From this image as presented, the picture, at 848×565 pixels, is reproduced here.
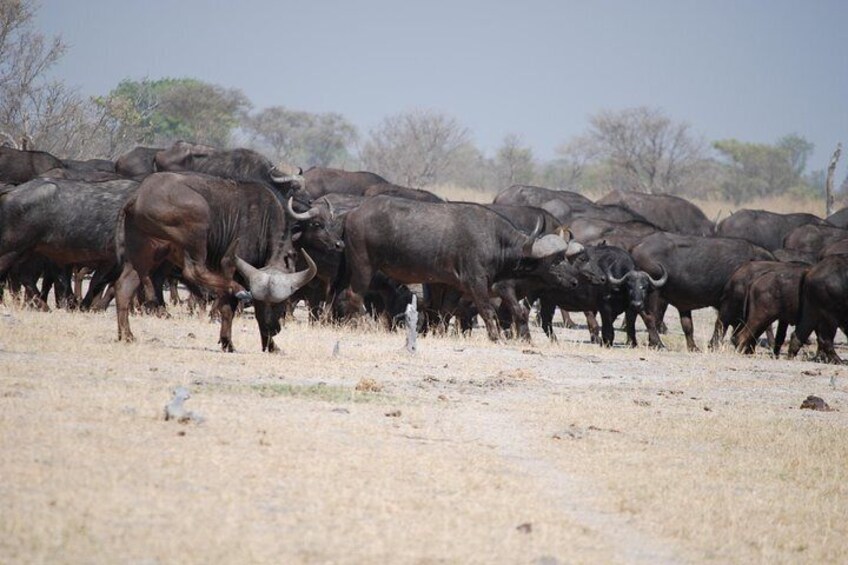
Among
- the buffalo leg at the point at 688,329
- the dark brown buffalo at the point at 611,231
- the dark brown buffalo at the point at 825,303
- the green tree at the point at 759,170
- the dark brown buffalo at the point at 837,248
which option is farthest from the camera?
the green tree at the point at 759,170

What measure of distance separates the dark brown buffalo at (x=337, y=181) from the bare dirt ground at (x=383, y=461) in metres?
14.5

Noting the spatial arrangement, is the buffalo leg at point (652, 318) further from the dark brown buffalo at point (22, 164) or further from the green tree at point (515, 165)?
the green tree at point (515, 165)

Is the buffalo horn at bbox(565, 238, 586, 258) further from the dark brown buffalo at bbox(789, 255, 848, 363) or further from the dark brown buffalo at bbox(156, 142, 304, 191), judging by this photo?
the dark brown buffalo at bbox(156, 142, 304, 191)

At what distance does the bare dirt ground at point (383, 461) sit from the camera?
6.40m

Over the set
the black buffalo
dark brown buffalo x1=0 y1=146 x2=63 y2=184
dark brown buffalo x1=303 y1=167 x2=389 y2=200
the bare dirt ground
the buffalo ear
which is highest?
dark brown buffalo x1=303 y1=167 x2=389 y2=200

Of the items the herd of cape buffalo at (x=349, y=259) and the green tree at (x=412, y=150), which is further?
the green tree at (x=412, y=150)

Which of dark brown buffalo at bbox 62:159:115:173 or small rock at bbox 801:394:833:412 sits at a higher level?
dark brown buffalo at bbox 62:159:115:173

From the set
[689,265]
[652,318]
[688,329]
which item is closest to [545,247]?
[652,318]

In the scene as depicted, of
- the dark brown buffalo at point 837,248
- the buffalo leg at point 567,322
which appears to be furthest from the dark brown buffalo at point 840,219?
the buffalo leg at point 567,322

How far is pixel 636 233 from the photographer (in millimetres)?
23328

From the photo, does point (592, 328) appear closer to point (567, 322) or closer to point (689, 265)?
point (689, 265)

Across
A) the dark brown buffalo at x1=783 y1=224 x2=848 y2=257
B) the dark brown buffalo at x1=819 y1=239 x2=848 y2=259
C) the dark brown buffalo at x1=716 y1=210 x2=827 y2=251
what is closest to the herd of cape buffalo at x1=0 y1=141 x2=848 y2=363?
the dark brown buffalo at x1=819 y1=239 x2=848 y2=259

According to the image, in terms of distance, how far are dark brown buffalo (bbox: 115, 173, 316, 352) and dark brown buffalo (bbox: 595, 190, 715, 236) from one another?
19100mm

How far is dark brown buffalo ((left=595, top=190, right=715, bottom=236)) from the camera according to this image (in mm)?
31152
